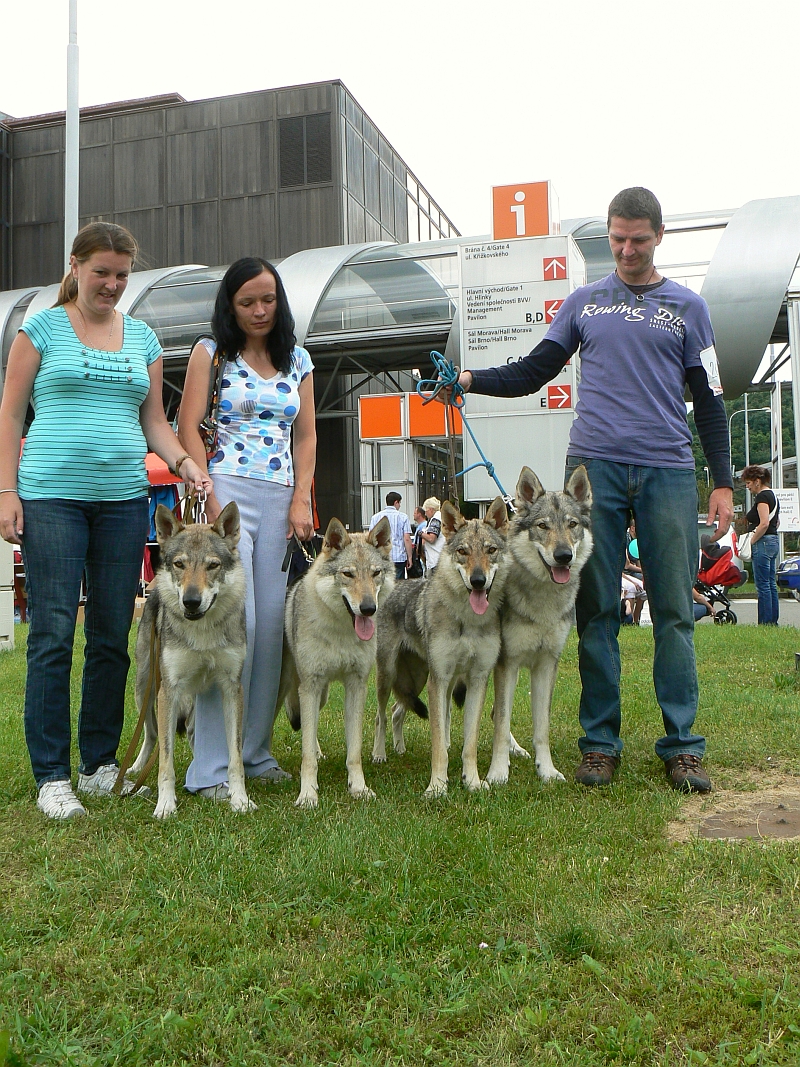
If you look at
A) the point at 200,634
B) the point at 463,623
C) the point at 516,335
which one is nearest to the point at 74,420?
the point at 200,634

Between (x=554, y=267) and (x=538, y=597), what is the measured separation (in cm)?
737

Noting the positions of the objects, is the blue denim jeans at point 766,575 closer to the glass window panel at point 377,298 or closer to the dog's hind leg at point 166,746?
the glass window panel at point 377,298

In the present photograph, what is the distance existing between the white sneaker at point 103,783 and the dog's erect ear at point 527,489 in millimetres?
2413

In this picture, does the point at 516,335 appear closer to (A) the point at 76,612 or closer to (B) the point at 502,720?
(B) the point at 502,720

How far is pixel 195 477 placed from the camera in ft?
13.1

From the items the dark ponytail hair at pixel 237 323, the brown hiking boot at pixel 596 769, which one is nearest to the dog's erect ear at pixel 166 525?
the dark ponytail hair at pixel 237 323

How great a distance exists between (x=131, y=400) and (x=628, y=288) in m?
2.55

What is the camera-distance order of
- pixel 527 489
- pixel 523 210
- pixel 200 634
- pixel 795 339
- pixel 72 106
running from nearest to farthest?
pixel 200 634, pixel 527 489, pixel 72 106, pixel 523 210, pixel 795 339

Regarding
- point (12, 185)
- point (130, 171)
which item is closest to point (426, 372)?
point (130, 171)

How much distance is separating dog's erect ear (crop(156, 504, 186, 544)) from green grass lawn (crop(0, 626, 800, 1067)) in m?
1.25

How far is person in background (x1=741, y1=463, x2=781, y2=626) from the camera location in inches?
468

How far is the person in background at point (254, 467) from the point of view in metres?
4.25

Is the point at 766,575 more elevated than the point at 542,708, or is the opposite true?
the point at 766,575

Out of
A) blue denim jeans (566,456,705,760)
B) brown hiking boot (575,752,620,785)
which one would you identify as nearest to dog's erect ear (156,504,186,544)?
blue denim jeans (566,456,705,760)
